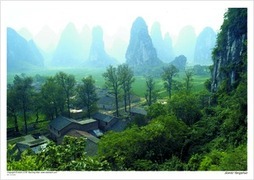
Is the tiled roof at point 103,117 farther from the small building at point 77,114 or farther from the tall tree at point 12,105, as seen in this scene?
the tall tree at point 12,105

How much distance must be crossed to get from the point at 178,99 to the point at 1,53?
8.11 m

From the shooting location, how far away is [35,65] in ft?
242

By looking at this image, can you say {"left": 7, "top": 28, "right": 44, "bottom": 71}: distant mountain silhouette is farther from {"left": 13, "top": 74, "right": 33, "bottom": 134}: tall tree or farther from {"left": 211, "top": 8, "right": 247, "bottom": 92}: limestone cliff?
{"left": 211, "top": 8, "right": 247, "bottom": 92}: limestone cliff

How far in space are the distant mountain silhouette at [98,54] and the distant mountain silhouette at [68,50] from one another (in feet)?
33.5

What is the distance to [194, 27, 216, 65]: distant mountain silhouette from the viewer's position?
6938 cm

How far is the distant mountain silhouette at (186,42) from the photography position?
8828cm

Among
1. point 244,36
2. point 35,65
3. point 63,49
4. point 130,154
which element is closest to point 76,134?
point 130,154

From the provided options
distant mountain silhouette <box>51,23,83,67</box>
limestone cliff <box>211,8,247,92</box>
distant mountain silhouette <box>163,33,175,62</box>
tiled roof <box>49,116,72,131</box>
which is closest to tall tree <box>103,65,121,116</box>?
tiled roof <box>49,116,72,131</box>

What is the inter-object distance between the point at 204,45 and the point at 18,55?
1710 inches

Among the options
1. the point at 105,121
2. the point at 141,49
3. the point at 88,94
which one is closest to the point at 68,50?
the point at 141,49

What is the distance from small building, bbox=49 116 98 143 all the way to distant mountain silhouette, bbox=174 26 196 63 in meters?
72.4

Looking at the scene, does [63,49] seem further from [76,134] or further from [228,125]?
[228,125]

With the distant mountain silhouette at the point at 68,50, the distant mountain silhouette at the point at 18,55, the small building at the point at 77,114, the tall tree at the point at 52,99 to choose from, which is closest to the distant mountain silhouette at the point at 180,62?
the small building at the point at 77,114

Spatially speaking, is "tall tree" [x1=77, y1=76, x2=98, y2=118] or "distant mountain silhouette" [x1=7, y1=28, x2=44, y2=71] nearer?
"tall tree" [x1=77, y1=76, x2=98, y2=118]
